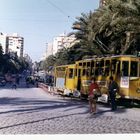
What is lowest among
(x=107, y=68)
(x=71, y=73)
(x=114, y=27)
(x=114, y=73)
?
(x=114, y=73)

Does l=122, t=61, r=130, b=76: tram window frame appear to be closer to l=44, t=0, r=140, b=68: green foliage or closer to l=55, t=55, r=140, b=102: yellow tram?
l=55, t=55, r=140, b=102: yellow tram

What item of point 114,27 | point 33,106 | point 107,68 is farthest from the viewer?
point 114,27

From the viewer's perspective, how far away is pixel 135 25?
29.8 metres

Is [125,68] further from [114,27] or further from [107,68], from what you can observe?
[114,27]

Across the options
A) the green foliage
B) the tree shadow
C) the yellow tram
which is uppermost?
the green foliage

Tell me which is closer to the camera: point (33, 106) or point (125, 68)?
point (33, 106)

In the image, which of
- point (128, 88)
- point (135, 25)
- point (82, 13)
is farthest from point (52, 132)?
point (82, 13)

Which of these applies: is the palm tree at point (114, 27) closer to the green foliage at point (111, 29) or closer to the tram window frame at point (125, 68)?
the green foliage at point (111, 29)

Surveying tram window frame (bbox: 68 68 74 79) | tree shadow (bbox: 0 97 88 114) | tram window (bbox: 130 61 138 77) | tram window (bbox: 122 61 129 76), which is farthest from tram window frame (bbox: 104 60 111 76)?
tram window frame (bbox: 68 68 74 79)

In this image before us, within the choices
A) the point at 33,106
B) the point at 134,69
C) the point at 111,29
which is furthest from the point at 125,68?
the point at 111,29

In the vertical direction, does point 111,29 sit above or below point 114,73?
above

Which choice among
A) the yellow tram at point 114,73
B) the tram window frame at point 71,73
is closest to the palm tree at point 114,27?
the yellow tram at point 114,73

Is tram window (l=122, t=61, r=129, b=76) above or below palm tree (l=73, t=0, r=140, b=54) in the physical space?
below

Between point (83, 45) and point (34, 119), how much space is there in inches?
1410
